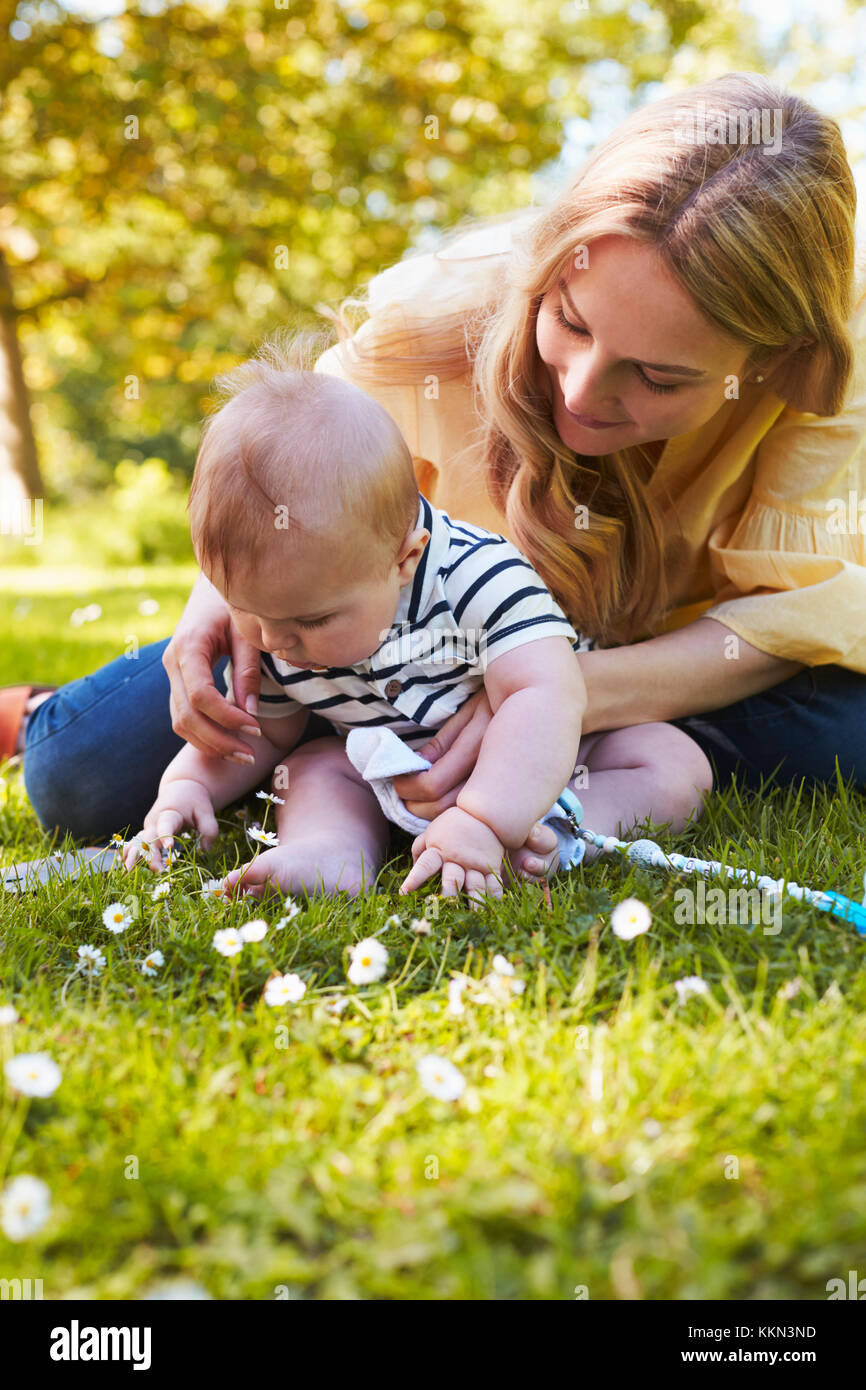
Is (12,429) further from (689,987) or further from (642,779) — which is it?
(689,987)

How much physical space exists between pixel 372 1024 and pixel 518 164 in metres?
13.1

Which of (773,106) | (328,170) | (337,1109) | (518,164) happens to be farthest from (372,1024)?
(518,164)

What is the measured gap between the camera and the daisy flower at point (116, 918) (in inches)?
74.7

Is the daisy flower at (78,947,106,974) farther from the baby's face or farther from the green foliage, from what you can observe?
the green foliage

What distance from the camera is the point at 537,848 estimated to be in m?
2.07

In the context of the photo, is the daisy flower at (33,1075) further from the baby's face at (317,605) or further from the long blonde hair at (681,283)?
the long blonde hair at (681,283)

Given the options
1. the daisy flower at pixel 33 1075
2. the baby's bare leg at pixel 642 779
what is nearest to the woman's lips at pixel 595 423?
the baby's bare leg at pixel 642 779

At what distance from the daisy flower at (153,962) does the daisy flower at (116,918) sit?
14 centimetres

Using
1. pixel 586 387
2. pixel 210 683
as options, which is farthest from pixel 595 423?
pixel 210 683

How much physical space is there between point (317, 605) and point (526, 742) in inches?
18.4

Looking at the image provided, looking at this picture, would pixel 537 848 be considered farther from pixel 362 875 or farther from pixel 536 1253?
pixel 536 1253

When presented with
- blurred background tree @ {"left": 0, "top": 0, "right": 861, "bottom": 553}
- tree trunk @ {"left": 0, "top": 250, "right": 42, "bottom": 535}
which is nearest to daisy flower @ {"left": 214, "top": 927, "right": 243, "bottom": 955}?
blurred background tree @ {"left": 0, "top": 0, "right": 861, "bottom": 553}

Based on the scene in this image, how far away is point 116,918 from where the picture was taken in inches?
75.4
